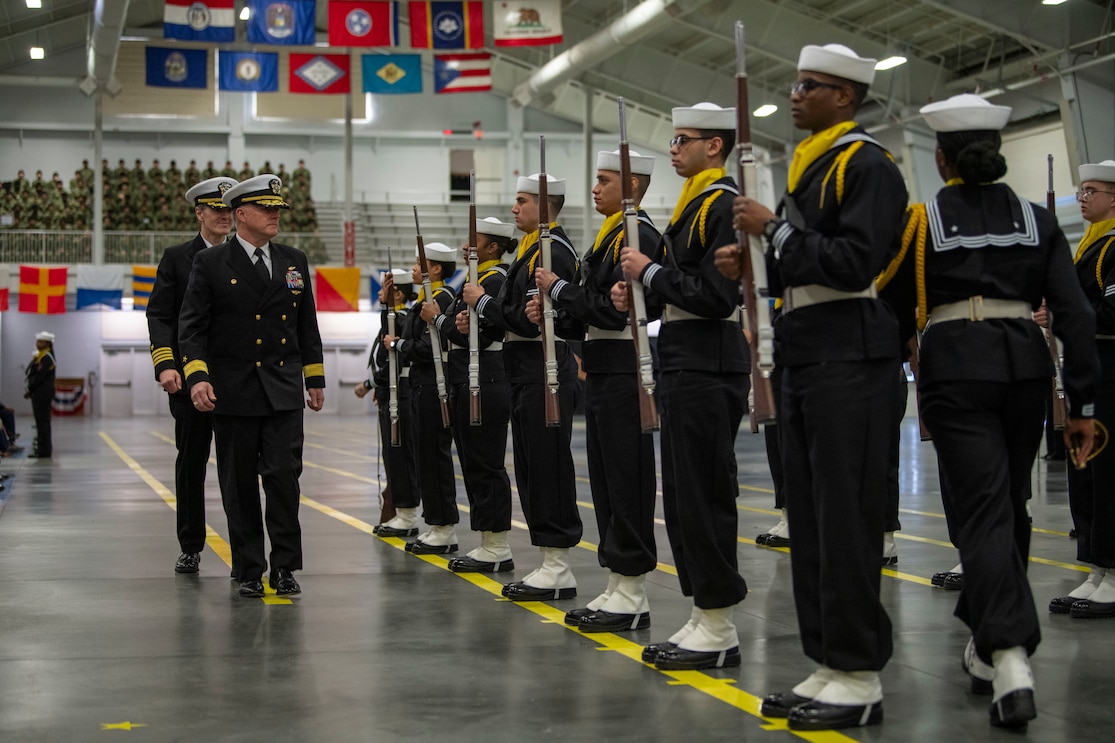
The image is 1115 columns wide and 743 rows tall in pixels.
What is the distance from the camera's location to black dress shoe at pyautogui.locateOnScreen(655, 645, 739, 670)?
4.91 meters

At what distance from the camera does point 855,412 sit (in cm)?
413

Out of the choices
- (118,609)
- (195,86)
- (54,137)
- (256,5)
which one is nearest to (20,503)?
(118,609)

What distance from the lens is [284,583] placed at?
6.76 m

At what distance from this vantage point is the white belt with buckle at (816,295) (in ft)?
13.6

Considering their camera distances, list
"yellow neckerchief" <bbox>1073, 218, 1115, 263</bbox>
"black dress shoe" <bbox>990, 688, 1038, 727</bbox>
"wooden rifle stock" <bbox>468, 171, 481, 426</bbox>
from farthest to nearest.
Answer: "wooden rifle stock" <bbox>468, 171, 481, 426</bbox>, "yellow neckerchief" <bbox>1073, 218, 1115, 263</bbox>, "black dress shoe" <bbox>990, 688, 1038, 727</bbox>

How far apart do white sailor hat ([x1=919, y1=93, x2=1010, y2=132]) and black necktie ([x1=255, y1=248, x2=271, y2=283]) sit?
374cm

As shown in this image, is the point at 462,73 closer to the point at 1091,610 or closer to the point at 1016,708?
the point at 1091,610

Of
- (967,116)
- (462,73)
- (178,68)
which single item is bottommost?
(967,116)

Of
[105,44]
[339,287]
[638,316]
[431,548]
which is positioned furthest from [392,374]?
[339,287]

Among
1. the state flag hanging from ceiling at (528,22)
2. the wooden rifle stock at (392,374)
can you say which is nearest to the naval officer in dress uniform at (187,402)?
the wooden rifle stock at (392,374)

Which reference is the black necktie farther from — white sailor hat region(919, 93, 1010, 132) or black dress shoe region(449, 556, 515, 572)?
white sailor hat region(919, 93, 1010, 132)

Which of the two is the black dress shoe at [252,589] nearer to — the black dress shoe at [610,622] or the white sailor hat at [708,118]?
the black dress shoe at [610,622]

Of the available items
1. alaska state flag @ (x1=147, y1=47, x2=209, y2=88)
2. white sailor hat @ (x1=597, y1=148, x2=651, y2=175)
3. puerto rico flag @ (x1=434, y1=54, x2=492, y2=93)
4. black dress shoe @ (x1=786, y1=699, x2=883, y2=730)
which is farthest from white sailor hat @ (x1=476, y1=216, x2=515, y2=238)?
alaska state flag @ (x1=147, y1=47, x2=209, y2=88)

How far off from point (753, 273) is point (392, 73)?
83.5 feet
